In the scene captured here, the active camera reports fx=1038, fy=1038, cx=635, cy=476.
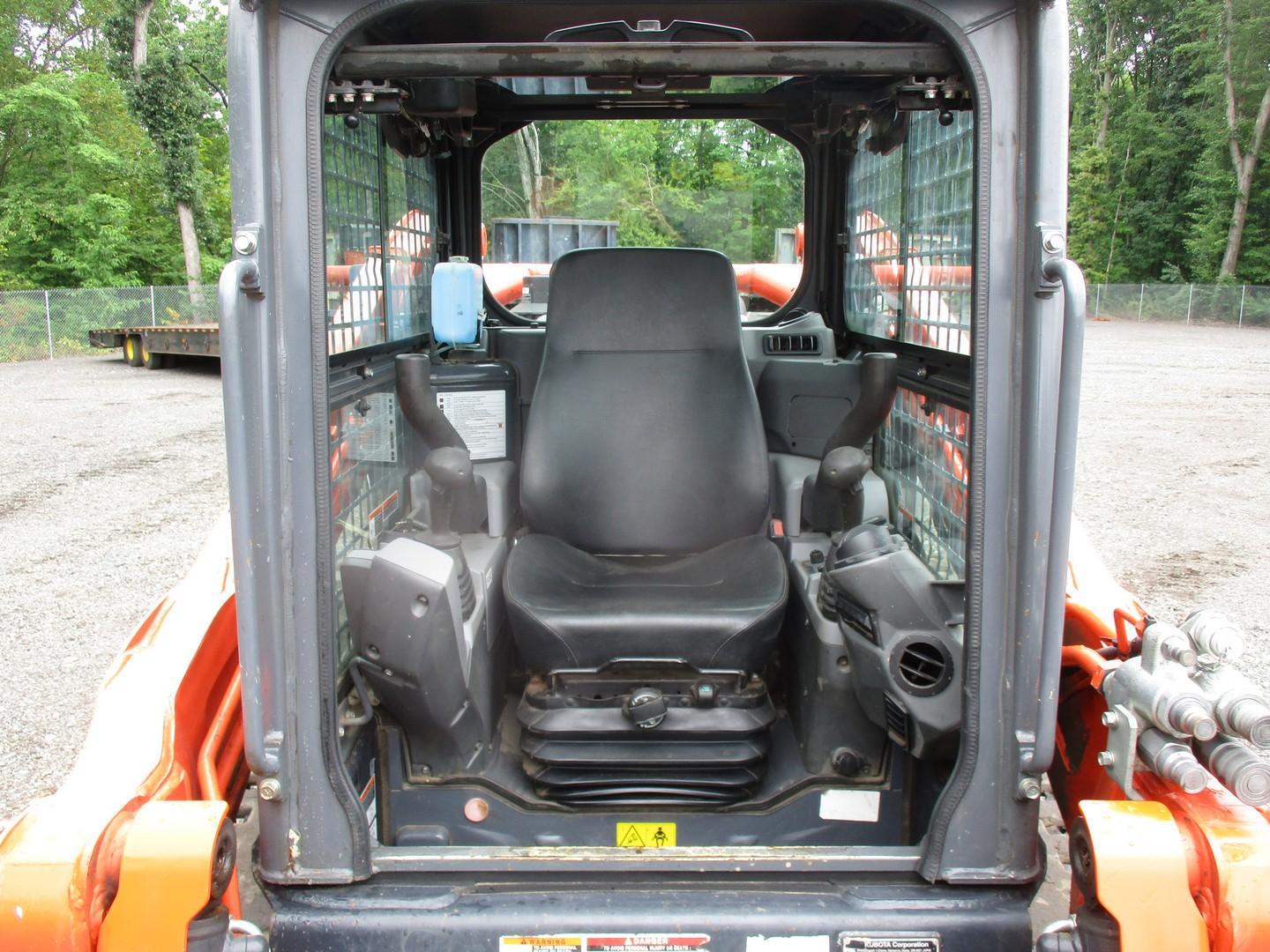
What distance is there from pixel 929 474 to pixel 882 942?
1.15 meters

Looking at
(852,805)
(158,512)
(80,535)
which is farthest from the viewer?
(158,512)

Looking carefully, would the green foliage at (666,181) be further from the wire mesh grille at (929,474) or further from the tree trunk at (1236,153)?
the tree trunk at (1236,153)

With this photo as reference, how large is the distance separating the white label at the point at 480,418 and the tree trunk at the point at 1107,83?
35703mm

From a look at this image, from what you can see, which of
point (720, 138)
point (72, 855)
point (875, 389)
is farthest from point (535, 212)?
point (72, 855)

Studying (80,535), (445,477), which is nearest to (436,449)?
(445,477)

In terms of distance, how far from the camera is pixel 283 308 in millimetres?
1673

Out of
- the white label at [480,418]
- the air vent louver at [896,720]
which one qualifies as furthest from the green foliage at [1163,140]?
the air vent louver at [896,720]

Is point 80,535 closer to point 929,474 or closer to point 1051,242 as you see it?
point 929,474

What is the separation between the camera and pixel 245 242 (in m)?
1.61

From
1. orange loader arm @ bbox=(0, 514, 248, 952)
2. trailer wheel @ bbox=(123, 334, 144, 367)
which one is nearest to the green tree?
trailer wheel @ bbox=(123, 334, 144, 367)

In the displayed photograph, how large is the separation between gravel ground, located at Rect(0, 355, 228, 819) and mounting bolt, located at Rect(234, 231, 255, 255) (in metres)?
2.40

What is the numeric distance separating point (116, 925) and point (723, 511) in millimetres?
1857

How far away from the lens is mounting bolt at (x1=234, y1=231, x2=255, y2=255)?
5.27 feet

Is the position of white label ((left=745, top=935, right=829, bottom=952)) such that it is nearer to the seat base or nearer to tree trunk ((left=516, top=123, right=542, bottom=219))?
the seat base
